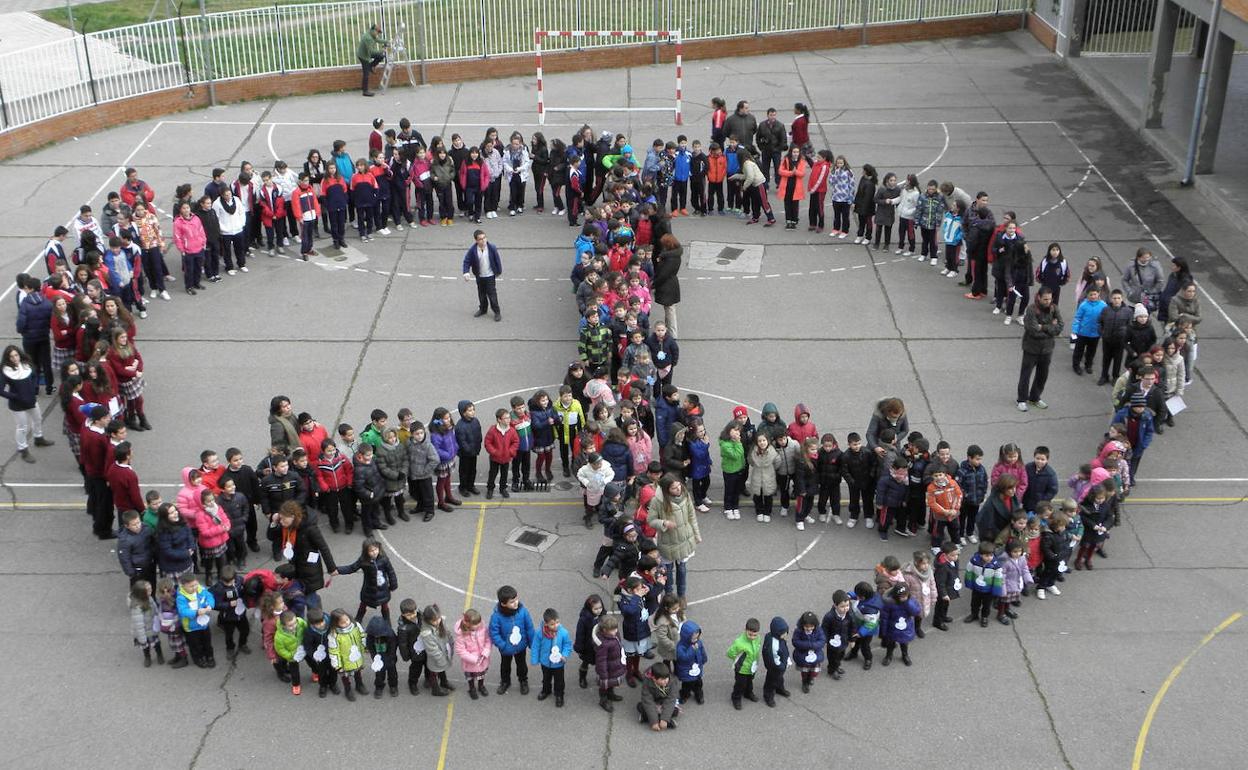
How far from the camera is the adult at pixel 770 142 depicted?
24969 mm

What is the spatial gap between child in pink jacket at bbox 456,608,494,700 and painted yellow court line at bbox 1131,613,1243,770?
606 cm

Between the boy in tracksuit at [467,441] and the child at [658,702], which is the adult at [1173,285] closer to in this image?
the boy in tracksuit at [467,441]

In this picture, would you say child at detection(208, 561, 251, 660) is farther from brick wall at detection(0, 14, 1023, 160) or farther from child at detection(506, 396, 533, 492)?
brick wall at detection(0, 14, 1023, 160)

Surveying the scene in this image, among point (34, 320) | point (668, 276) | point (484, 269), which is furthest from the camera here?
point (484, 269)

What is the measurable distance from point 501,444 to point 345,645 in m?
3.85

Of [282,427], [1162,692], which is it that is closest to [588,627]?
[282,427]

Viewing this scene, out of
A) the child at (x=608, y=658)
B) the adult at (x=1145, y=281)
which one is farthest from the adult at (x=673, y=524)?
the adult at (x=1145, y=281)

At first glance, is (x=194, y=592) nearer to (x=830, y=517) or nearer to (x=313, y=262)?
(x=830, y=517)

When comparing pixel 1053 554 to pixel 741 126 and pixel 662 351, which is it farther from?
pixel 741 126

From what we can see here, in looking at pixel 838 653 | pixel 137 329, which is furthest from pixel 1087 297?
pixel 137 329

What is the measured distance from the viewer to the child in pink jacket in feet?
41.6

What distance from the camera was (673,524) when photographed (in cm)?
1409

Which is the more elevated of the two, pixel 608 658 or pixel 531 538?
pixel 608 658

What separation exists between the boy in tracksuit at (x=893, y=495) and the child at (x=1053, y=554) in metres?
1.62
